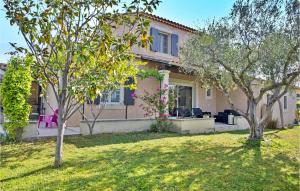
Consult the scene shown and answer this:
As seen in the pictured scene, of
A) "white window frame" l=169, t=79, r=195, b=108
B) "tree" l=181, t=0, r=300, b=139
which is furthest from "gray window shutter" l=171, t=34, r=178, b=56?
"tree" l=181, t=0, r=300, b=139

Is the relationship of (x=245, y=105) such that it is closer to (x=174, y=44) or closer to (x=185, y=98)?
(x=185, y=98)

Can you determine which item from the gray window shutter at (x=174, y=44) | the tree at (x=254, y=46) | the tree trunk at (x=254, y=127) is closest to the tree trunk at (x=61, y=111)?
the tree at (x=254, y=46)

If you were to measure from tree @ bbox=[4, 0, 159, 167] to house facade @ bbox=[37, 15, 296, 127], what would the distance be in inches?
289

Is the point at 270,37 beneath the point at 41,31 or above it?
above

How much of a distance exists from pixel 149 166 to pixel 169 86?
11905 millimetres

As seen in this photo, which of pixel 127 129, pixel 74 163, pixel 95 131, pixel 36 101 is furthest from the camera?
pixel 36 101

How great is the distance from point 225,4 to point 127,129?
8.23m

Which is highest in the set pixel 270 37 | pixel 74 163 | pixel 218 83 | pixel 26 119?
pixel 270 37

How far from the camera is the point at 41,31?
6.44 m

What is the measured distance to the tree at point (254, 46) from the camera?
11.1 m

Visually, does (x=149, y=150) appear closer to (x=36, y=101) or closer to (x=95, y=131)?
(x=95, y=131)

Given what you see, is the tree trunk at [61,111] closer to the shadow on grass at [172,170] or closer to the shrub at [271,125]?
the shadow on grass at [172,170]

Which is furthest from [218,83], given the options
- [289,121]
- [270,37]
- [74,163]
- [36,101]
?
[289,121]

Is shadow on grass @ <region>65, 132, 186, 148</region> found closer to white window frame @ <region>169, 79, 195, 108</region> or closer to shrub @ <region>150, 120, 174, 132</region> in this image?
shrub @ <region>150, 120, 174, 132</region>
